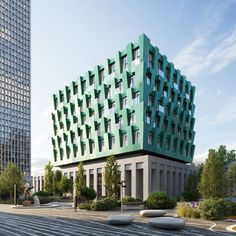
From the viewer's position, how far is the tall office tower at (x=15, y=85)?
162875mm

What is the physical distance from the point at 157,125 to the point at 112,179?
19.4 meters

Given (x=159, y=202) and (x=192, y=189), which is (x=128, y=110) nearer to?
(x=192, y=189)

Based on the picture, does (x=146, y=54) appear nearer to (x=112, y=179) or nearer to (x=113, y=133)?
(x=113, y=133)

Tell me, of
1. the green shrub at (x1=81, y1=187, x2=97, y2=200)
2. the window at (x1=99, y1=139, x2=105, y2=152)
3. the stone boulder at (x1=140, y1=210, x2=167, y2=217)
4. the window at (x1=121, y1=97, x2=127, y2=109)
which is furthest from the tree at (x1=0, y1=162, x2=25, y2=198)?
the stone boulder at (x1=140, y1=210, x2=167, y2=217)

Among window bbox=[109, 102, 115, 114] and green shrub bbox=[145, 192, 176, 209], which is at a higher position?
window bbox=[109, 102, 115, 114]

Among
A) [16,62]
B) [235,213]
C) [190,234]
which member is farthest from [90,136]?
[16,62]

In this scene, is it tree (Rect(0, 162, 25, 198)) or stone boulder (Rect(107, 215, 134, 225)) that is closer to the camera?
stone boulder (Rect(107, 215, 134, 225))

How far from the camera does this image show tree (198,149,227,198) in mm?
39875

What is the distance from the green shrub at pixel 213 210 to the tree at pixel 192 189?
37.2m

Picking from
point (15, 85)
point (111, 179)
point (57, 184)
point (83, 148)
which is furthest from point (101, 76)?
point (15, 85)

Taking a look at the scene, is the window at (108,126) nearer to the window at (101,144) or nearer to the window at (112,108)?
the window at (112,108)

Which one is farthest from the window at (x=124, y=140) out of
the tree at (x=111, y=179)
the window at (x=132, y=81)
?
the tree at (x=111, y=179)

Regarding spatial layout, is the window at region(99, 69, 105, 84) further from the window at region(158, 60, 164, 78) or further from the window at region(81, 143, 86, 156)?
the window at region(81, 143, 86, 156)

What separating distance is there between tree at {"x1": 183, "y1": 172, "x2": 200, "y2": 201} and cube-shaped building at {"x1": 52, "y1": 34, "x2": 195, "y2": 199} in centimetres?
202
